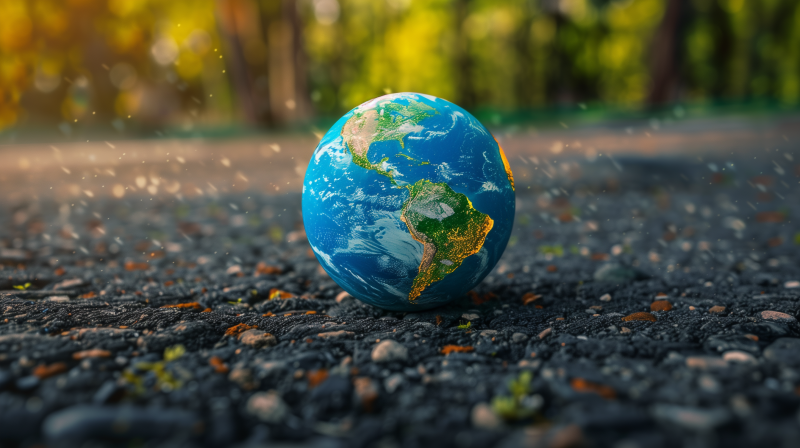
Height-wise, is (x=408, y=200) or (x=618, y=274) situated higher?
(x=408, y=200)

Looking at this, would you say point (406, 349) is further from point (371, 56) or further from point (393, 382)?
point (371, 56)

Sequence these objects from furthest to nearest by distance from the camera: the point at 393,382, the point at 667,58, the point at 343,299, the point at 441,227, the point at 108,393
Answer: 1. the point at 667,58
2. the point at 343,299
3. the point at 441,227
4. the point at 393,382
5. the point at 108,393

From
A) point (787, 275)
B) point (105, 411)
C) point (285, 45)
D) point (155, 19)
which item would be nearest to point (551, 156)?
point (787, 275)

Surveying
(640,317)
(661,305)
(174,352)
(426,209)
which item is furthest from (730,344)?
(174,352)

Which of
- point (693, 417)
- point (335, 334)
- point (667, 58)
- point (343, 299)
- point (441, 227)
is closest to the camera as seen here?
point (693, 417)

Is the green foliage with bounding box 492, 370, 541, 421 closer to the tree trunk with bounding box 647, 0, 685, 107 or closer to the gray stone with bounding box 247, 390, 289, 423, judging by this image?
the gray stone with bounding box 247, 390, 289, 423

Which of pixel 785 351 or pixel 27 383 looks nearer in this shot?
pixel 27 383

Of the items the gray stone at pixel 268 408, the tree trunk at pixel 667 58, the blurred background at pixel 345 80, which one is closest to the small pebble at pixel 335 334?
the gray stone at pixel 268 408
